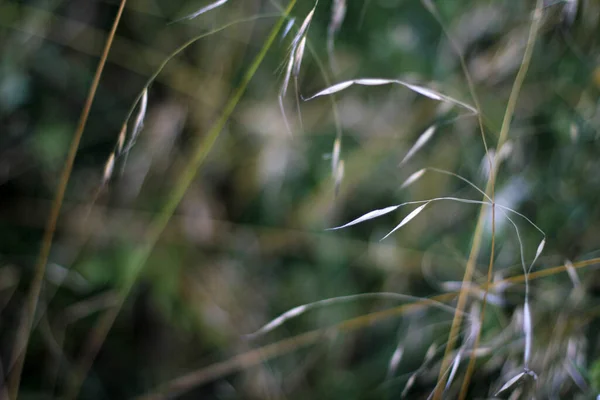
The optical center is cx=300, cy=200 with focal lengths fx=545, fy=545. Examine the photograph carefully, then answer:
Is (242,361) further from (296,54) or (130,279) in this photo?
(296,54)

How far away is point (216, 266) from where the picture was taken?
0.94 meters

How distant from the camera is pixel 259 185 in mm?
963

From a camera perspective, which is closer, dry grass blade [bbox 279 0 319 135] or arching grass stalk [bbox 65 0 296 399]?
dry grass blade [bbox 279 0 319 135]

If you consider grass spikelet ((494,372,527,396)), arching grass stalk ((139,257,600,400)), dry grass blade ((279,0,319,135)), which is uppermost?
dry grass blade ((279,0,319,135))

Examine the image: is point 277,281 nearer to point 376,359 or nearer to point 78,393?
point 376,359

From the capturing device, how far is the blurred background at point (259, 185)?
0.83m

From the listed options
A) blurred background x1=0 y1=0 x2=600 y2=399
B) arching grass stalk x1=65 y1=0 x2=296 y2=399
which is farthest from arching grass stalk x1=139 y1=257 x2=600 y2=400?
arching grass stalk x1=65 y1=0 x2=296 y2=399

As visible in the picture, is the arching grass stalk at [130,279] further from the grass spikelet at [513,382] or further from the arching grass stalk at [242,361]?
the grass spikelet at [513,382]

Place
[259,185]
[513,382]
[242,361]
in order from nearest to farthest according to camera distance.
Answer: [513,382] < [242,361] < [259,185]

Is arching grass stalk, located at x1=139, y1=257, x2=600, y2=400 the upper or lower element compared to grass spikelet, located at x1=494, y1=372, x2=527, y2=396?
lower

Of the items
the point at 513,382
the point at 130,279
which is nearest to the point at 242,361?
the point at 130,279

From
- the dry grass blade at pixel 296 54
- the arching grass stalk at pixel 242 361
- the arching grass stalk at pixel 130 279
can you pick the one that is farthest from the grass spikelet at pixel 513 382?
the arching grass stalk at pixel 130 279

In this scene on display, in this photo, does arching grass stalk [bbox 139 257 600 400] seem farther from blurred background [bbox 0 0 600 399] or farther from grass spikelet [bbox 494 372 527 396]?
grass spikelet [bbox 494 372 527 396]

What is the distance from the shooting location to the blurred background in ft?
2.72
